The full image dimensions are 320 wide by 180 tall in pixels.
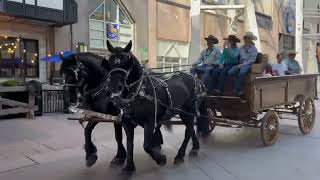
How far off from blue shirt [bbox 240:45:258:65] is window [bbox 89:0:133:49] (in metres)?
11.8

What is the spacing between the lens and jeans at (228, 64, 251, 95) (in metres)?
9.42

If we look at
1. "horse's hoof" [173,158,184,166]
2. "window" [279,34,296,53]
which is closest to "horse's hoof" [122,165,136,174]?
"horse's hoof" [173,158,184,166]

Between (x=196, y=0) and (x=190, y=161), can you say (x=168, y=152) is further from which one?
(x=196, y=0)

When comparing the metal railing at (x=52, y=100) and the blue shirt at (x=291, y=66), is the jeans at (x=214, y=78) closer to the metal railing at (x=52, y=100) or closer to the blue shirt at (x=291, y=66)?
the blue shirt at (x=291, y=66)

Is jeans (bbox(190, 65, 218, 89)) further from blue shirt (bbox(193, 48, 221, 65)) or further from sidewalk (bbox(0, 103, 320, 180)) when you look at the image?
sidewalk (bbox(0, 103, 320, 180))

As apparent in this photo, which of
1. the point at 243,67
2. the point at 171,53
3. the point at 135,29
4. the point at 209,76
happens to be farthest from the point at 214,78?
the point at 171,53

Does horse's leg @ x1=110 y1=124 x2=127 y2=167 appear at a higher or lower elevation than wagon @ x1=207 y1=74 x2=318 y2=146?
lower

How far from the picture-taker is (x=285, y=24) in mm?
43438

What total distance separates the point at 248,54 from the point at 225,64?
0.58m

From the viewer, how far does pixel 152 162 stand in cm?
827

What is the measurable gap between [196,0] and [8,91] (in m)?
9.74

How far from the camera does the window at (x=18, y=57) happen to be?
1797cm

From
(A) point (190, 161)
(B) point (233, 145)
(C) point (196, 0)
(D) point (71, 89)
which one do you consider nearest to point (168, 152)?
(A) point (190, 161)

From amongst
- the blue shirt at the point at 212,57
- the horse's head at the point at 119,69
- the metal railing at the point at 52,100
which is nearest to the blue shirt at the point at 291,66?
the blue shirt at the point at 212,57
